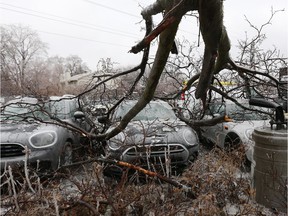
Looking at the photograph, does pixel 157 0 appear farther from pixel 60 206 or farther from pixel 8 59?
pixel 8 59

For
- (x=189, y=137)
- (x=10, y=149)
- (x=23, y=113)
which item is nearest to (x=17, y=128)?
(x=23, y=113)

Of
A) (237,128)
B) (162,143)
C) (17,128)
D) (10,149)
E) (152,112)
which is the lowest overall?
(10,149)

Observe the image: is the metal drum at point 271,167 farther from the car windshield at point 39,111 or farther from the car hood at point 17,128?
the car windshield at point 39,111

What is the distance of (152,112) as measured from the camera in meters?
6.42

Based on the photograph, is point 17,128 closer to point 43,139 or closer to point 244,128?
point 43,139

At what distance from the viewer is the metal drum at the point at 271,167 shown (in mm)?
3236

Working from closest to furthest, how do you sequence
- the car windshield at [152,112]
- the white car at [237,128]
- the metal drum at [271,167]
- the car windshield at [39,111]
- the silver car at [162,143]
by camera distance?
1. the metal drum at [271,167]
2. the silver car at [162,143]
3. the white car at [237,128]
4. the car windshield at [39,111]
5. the car windshield at [152,112]

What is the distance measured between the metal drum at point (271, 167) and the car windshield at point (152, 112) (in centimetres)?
291

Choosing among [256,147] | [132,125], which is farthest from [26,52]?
[256,147]

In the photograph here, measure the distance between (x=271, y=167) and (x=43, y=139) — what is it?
12.7 feet

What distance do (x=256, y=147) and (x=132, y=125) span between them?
2.63m

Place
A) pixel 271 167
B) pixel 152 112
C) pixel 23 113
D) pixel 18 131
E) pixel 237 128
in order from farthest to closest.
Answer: pixel 152 112 < pixel 237 128 < pixel 23 113 < pixel 18 131 < pixel 271 167

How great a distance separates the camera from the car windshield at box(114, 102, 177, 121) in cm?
626

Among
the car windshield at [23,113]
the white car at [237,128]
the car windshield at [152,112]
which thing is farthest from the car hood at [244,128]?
the car windshield at [23,113]
